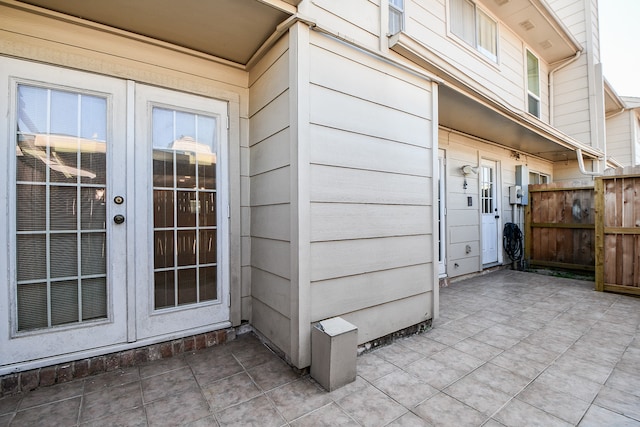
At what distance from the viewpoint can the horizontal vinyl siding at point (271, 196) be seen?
2145mm

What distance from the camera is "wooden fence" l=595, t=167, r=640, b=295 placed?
3.87m

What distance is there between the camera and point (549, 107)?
6.48 metres

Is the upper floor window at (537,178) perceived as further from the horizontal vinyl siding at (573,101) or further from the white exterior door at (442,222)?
the white exterior door at (442,222)

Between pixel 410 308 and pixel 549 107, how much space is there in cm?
661

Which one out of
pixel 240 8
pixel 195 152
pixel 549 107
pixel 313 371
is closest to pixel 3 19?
pixel 195 152

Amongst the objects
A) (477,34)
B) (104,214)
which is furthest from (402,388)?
(477,34)

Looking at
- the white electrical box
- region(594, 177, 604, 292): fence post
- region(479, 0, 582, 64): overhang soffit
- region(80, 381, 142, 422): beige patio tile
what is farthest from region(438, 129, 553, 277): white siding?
region(80, 381, 142, 422): beige patio tile

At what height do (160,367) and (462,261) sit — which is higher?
(462,261)

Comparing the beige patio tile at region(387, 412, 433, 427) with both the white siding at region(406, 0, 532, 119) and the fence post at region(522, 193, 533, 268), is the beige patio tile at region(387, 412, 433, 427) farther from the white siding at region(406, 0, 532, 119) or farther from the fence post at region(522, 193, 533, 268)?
the fence post at region(522, 193, 533, 268)

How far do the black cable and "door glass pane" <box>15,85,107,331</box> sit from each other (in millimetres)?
6359

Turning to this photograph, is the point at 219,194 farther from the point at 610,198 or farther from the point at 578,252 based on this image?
the point at 578,252

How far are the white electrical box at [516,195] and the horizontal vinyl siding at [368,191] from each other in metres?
3.91

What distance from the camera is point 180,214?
2434 millimetres

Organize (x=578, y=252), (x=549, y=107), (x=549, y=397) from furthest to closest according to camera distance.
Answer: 1. (x=549, y=107)
2. (x=578, y=252)
3. (x=549, y=397)
